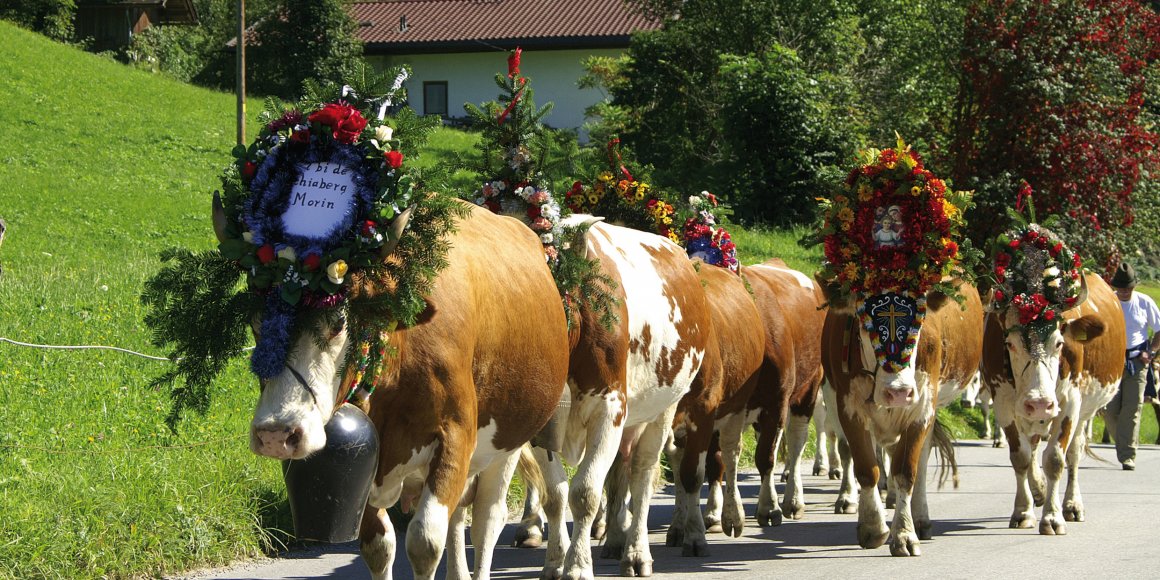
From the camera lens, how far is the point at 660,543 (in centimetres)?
971

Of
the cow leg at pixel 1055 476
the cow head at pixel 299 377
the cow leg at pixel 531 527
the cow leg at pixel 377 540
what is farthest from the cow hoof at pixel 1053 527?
the cow head at pixel 299 377

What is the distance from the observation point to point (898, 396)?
906cm

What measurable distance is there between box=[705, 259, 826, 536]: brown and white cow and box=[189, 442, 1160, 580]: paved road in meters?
0.23

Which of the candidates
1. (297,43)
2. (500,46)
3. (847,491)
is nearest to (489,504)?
(847,491)

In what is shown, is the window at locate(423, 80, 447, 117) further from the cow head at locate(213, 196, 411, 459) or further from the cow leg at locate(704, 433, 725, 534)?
the cow head at locate(213, 196, 411, 459)

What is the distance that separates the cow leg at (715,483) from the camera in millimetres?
9773

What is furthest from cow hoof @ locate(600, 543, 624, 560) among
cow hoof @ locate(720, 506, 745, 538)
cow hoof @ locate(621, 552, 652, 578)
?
cow hoof @ locate(720, 506, 745, 538)

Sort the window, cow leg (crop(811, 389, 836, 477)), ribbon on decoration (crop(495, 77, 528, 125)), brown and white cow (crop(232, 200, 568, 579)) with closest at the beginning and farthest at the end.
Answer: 1. brown and white cow (crop(232, 200, 568, 579))
2. ribbon on decoration (crop(495, 77, 528, 125))
3. cow leg (crop(811, 389, 836, 477))
4. the window

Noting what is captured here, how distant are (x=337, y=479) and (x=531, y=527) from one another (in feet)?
15.6

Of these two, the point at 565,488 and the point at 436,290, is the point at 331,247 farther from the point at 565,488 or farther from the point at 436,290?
the point at 565,488

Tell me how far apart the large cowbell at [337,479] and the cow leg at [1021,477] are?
7.20 m

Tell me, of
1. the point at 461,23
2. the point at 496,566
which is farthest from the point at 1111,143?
the point at 461,23

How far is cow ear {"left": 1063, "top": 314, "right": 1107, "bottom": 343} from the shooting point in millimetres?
10789

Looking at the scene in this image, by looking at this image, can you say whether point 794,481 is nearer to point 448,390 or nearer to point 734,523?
point 734,523
